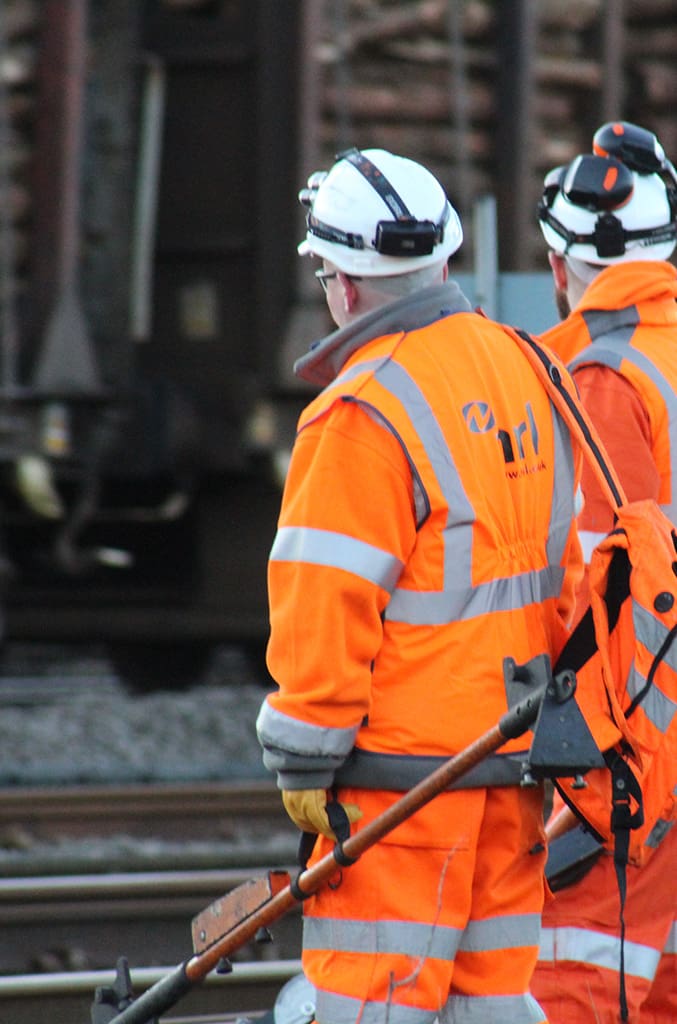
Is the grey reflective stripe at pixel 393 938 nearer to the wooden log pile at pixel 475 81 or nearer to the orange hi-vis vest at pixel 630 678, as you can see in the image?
the orange hi-vis vest at pixel 630 678

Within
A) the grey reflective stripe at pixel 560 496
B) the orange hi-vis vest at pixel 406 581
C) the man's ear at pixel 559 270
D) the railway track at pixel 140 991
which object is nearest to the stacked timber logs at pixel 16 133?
the railway track at pixel 140 991

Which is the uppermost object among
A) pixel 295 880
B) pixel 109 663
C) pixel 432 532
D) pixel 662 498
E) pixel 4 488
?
pixel 432 532

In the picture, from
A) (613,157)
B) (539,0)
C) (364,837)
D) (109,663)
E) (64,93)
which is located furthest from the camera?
(109,663)

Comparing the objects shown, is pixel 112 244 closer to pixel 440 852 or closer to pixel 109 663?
pixel 109 663

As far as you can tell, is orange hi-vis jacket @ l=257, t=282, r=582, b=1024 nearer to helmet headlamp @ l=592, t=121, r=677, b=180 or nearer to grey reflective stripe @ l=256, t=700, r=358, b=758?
grey reflective stripe @ l=256, t=700, r=358, b=758

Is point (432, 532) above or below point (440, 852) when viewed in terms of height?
above

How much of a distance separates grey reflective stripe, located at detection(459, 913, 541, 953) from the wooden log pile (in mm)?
6311

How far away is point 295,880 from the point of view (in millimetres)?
3041

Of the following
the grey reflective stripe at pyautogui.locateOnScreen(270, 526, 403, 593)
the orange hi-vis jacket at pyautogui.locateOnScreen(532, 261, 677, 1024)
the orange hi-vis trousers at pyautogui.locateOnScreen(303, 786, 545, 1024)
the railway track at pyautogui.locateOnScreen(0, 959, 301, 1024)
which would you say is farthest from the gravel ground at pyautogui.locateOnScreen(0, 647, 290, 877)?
the grey reflective stripe at pyautogui.locateOnScreen(270, 526, 403, 593)

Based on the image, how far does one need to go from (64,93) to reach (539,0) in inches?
112

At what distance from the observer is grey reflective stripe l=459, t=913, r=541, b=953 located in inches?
119

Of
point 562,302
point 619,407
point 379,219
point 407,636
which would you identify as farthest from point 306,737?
point 562,302

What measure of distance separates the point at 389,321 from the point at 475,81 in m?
6.72

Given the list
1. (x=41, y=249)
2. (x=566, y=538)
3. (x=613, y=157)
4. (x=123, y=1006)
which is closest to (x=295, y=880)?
(x=123, y=1006)
